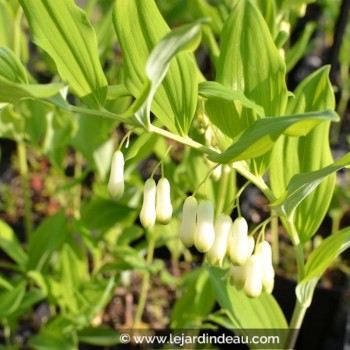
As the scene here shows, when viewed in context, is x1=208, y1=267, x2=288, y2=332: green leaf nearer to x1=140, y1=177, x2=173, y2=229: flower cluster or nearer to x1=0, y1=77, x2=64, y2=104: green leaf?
x1=140, y1=177, x2=173, y2=229: flower cluster

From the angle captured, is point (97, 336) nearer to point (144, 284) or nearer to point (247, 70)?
point (144, 284)

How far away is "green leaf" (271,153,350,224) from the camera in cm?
70

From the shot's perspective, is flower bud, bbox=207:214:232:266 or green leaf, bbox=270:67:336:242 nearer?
flower bud, bbox=207:214:232:266

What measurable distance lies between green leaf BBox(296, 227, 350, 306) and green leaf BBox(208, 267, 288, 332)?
145 mm

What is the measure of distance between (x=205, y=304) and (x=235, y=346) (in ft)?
1.21

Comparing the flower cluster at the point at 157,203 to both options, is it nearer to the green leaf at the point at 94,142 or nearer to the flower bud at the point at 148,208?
the flower bud at the point at 148,208

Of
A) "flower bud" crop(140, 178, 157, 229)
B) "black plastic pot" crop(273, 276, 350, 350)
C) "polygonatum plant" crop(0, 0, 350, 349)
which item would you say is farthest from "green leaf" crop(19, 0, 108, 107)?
"black plastic pot" crop(273, 276, 350, 350)

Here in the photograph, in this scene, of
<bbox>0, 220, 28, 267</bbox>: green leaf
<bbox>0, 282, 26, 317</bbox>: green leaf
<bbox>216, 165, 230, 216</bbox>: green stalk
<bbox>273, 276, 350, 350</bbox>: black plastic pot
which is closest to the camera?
<bbox>216, 165, 230, 216</bbox>: green stalk

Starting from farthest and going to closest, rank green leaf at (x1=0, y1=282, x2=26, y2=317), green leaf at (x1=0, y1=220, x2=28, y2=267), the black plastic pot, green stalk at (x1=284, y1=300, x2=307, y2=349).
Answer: the black plastic pot → green leaf at (x1=0, y1=220, x2=28, y2=267) → green leaf at (x1=0, y1=282, x2=26, y2=317) → green stalk at (x1=284, y1=300, x2=307, y2=349)

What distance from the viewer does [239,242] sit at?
0.76 m

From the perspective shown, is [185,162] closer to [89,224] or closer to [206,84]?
[89,224]

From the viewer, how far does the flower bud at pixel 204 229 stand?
74 centimetres

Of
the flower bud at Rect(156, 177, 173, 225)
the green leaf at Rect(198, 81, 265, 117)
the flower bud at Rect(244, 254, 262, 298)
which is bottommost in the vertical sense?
the flower bud at Rect(244, 254, 262, 298)

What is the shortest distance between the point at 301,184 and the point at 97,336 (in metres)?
0.87
